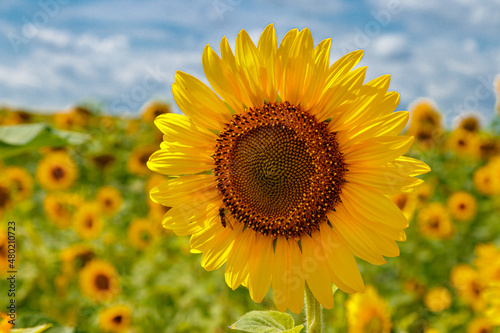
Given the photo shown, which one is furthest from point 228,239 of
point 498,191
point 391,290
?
point 498,191

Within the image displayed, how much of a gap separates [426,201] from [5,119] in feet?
31.3

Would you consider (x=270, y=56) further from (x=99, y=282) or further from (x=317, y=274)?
(x=99, y=282)

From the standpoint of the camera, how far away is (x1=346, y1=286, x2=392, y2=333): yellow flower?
3136mm

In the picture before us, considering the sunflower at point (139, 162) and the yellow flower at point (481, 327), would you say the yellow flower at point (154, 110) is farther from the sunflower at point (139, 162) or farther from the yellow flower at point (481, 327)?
the yellow flower at point (481, 327)

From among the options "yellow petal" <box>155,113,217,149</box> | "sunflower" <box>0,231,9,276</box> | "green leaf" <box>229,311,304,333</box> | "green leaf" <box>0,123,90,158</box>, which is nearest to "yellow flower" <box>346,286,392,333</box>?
"green leaf" <box>229,311,304,333</box>

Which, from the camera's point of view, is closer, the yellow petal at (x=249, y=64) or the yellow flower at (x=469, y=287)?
the yellow petal at (x=249, y=64)

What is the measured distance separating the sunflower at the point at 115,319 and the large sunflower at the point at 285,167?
105 inches

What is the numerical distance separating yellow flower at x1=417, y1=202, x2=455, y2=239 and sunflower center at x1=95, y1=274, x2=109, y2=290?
404cm

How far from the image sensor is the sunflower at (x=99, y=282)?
470 cm

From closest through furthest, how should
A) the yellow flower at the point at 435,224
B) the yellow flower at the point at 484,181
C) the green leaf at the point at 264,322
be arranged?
the green leaf at the point at 264,322 < the yellow flower at the point at 435,224 < the yellow flower at the point at 484,181

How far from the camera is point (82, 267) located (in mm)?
5141

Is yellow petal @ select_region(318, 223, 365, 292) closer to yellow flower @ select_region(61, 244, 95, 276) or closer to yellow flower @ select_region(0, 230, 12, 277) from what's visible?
yellow flower @ select_region(61, 244, 95, 276)

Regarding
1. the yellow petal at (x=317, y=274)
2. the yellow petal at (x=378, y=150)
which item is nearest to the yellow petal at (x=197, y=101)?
the yellow petal at (x=378, y=150)

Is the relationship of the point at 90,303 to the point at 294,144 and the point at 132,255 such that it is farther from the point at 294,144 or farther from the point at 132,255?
the point at 294,144
